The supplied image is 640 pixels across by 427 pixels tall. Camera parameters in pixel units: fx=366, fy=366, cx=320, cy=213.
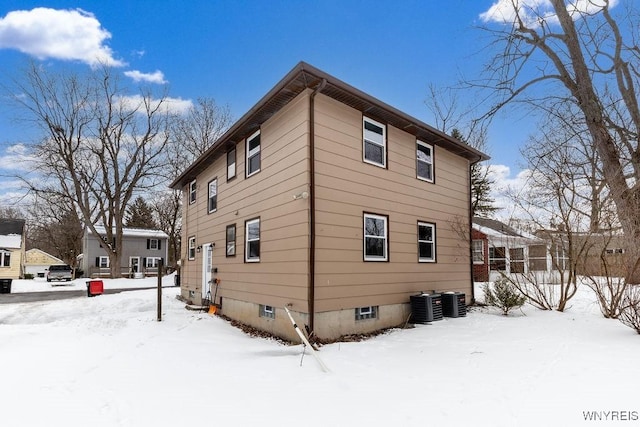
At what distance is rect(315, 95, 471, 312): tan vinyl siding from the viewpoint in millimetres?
7305

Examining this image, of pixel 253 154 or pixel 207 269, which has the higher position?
pixel 253 154

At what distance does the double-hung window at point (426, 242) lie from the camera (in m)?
9.66

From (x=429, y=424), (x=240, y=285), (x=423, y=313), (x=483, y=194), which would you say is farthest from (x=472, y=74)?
(x=483, y=194)

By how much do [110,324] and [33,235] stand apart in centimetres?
4689

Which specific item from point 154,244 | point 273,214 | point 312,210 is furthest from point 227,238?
point 154,244

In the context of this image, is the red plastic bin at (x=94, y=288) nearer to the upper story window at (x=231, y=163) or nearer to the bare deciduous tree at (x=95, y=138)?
the upper story window at (x=231, y=163)

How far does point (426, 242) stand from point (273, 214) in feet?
14.1

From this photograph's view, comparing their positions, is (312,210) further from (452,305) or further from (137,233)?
(137,233)

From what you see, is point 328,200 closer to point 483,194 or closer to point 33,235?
point 483,194

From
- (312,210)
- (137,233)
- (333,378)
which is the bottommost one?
(333,378)

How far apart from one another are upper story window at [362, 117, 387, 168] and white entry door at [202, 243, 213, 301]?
636 cm

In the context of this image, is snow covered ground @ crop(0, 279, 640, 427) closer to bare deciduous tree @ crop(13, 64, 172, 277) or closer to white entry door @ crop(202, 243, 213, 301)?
white entry door @ crop(202, 243, 213, 301)

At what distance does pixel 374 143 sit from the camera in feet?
28.4

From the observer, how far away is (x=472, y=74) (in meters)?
9.67
